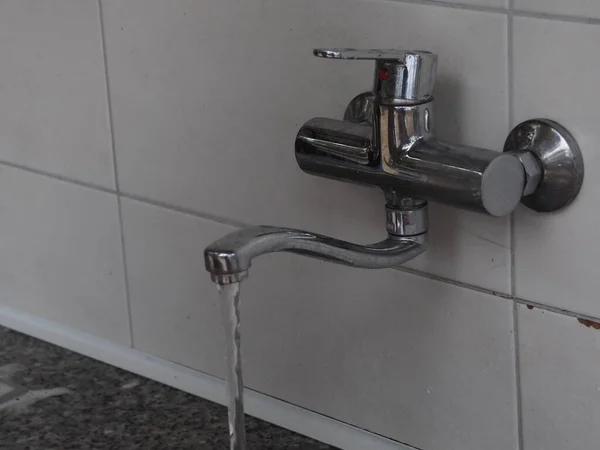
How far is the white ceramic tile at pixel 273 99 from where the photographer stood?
0.70 m

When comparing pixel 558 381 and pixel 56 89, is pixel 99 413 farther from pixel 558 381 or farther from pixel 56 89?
pixel 558 381

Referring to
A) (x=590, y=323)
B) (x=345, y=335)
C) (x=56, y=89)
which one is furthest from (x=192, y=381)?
(x=590, y=323)

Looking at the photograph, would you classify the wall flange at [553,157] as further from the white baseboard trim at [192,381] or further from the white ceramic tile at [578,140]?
the white baseboard trim at [192,381]

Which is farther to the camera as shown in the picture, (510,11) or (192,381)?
(192,381)

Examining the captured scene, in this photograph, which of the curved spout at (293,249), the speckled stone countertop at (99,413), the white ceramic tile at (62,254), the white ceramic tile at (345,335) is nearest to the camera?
the curved spout at (293,249)

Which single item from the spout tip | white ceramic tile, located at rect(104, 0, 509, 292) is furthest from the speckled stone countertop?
the spout tip

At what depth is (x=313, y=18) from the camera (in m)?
0.76

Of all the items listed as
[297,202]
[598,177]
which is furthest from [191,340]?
[598,177]

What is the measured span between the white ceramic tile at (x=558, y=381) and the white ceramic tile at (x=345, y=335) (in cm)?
1

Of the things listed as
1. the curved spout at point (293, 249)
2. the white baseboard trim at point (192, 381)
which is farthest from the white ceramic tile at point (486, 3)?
the white baseboard trim at point (192, 381)

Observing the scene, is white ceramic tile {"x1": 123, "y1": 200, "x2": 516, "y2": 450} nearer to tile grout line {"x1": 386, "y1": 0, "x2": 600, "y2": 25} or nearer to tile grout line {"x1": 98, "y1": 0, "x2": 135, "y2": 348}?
tile grout line {"x1": 98, "y1": 0, "x2": 135, "y2": 348}

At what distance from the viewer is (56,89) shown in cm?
96

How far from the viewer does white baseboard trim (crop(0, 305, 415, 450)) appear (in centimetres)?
84

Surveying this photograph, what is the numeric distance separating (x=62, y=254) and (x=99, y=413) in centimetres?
18
